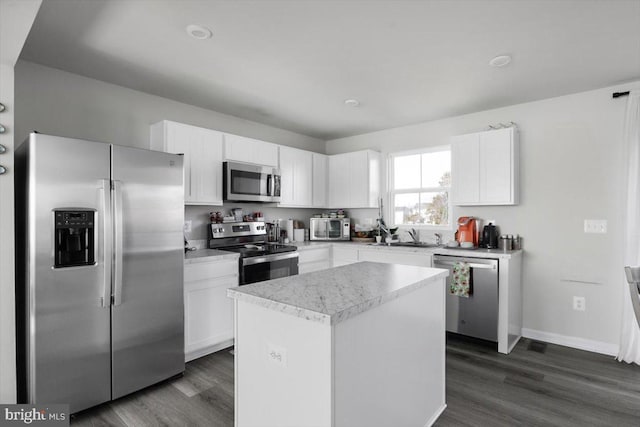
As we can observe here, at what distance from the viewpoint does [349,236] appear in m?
4.85

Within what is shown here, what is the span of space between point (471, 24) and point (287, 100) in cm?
→ 193

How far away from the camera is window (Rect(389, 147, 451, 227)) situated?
14.1 ft

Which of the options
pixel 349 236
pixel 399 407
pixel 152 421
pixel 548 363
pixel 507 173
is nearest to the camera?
pixel 399 407

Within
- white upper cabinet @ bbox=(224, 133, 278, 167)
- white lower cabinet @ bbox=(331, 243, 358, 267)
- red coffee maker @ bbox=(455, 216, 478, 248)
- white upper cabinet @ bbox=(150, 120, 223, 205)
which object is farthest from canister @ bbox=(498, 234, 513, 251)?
white upper cabinet @ bbox=(150, 120, 223, 205)

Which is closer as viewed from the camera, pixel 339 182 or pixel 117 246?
pixel 117 246

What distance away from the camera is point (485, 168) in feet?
12.0

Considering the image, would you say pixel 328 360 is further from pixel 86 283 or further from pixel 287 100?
pixel 287 100

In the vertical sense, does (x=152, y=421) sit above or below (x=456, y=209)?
below

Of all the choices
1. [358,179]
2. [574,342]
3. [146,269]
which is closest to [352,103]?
[358,179]

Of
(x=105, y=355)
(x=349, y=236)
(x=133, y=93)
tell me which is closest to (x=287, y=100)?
(x=133, y=93)

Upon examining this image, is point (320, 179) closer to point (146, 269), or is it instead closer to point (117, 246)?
point (146, 269)

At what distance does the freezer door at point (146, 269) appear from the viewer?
2314mm

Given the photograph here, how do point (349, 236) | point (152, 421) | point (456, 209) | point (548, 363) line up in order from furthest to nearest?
1. point (349, 236)
2. point (456, 209)
3. point (548, 363)
4. point (152, 421)

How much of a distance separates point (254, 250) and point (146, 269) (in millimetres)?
1205
